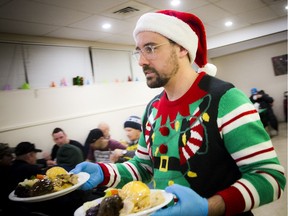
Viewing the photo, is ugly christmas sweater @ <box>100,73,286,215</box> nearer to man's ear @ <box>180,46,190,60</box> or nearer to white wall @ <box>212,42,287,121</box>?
man's ear @ <box>180,46,190,60</box>

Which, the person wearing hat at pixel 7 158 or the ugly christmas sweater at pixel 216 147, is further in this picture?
the person wearing hat at pixel 7 158

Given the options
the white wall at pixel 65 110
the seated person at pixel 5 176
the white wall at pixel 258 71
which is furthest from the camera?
the white wall at pixel 258 71

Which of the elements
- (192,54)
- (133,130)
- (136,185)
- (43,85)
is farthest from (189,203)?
(43,85)

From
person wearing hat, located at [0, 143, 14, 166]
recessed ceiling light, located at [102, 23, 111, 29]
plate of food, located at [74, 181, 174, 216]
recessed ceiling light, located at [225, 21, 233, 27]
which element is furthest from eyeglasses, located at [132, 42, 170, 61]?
recessed ceiling light, located at [225, 21, 233, 27]

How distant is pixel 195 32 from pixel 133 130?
2.71 m

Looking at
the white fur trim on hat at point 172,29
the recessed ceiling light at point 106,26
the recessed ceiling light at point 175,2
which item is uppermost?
the recessed ceiling light at point 175,2

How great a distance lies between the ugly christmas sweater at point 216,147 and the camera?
796mm

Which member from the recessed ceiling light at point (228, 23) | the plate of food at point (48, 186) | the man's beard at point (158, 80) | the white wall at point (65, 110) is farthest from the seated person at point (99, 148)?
the recessed ceiling light at point (228, 23)

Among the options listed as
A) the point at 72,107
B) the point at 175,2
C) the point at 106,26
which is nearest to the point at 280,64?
the point at 175,2

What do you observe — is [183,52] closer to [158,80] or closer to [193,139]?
[158,80]

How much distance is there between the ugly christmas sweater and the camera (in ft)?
2.61

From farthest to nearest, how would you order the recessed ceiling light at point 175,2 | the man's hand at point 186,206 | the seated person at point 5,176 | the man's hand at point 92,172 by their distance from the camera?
1. the recessed ceiling light at point 175,2
2. the seated person at point 5,176
3. the man's hand at point 92,172
4. the man's hand at point 186,206

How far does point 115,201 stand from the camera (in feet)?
2.76

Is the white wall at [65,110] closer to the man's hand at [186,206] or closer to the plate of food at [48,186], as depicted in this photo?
the plate of food at [48,186]
